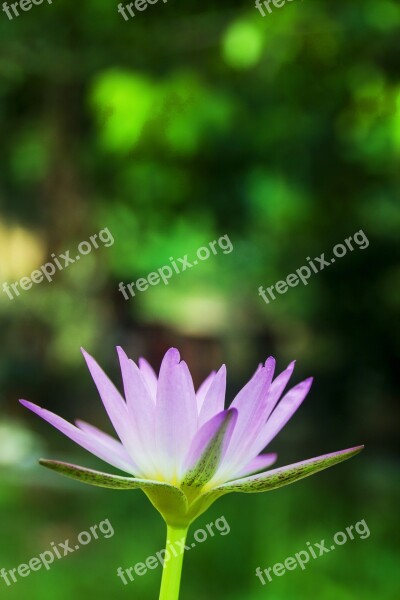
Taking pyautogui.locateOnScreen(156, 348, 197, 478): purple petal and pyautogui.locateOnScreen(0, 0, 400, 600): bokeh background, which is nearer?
pyautogui.locateOnScreen(156, 348, 197, 478): purple petal

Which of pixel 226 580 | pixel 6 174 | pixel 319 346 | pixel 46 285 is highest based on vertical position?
pixel 6 174

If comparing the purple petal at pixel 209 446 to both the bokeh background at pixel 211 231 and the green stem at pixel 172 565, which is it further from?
the bokeh background at pixel 211 231

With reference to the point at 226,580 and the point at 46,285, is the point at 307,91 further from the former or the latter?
the point at 46,285

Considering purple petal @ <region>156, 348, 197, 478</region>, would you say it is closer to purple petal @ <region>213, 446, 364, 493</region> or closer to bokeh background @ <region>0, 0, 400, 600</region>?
purple petal @ <region>213, 446, 364, 493</region>

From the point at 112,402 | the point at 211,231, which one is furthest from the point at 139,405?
the point at 211,231

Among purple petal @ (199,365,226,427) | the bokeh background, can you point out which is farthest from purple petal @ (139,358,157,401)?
the bokeh background

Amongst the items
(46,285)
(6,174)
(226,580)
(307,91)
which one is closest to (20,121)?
(6,174)

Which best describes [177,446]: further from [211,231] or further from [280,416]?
[211,231]

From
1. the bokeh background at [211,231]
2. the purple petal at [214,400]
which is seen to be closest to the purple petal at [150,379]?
the purple petal at [214,400]
